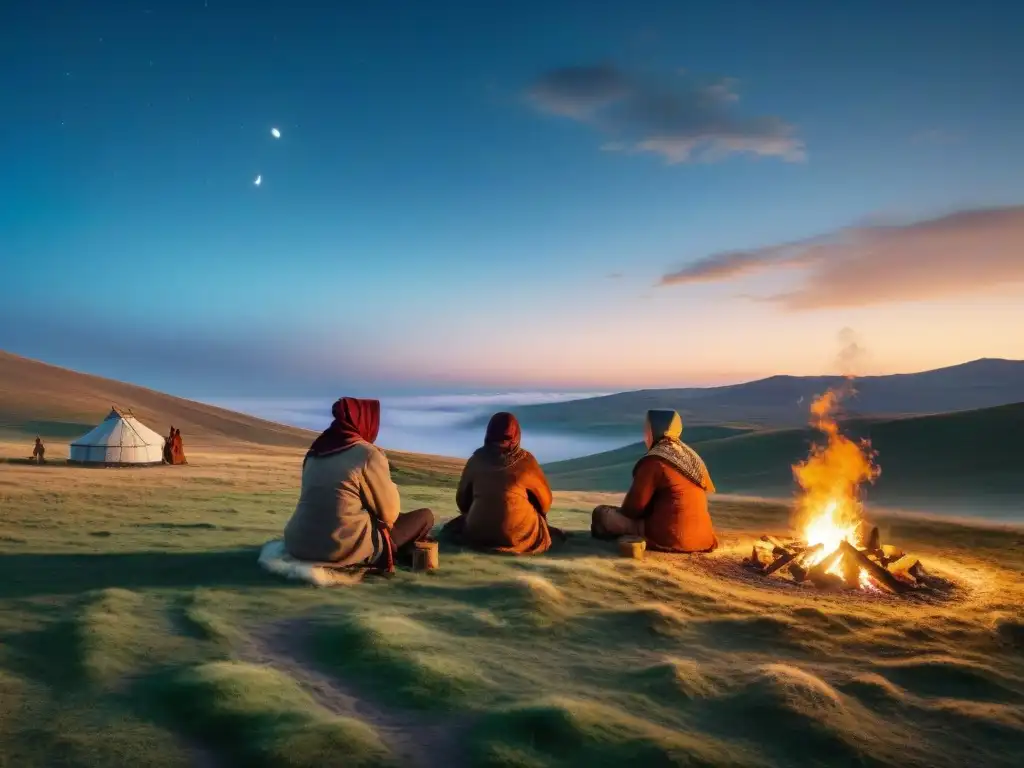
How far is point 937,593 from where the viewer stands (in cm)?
787

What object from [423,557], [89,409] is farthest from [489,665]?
[89,409]

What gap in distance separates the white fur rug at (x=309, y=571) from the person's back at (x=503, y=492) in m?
A: 1.86

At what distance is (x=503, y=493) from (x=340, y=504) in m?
2.22

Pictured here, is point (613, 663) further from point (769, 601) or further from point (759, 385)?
point (759, 385)

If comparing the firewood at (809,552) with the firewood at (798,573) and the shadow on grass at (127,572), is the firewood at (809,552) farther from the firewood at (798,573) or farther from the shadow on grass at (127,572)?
the shadow on grass at (127,572)

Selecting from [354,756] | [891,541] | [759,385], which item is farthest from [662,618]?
[759,385]

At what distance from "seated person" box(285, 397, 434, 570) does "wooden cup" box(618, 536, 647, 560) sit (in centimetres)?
294

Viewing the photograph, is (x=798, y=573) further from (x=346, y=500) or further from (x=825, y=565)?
(x=346, y=500)

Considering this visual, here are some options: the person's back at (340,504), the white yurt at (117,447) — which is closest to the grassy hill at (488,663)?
the person's back at (340,504)

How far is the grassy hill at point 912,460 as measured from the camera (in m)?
23.6

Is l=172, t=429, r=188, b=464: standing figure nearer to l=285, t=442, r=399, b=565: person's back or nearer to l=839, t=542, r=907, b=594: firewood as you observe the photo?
l=285, t=442, r=399, b=565: person's back

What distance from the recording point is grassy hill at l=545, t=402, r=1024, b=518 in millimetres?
23578

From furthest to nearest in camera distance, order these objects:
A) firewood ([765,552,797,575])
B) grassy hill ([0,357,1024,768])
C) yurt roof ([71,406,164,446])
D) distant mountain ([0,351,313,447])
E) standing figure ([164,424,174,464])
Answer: distant mountain ([0,351,313,447])
standing figure ([164,424,174,464])
yurt roof ([71,406,164,446])
firewood ([765,552,797,575])
grassy hill ([0,357,1024,768])

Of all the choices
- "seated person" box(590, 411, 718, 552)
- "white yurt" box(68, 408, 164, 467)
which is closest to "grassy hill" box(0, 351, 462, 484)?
"white yurt" box(68, 408, 164, 467)
